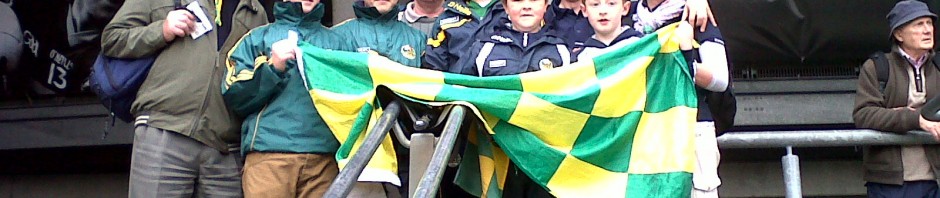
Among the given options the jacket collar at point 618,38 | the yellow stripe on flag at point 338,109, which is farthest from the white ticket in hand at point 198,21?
the jacket collar at point 618,38

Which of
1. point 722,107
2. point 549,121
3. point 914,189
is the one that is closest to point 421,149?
point 549,121

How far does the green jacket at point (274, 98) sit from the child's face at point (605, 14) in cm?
97

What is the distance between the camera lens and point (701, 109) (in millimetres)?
4527

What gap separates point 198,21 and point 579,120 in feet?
5.57

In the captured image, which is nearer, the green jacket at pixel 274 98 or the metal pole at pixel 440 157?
the metal pole at pixel 440 157

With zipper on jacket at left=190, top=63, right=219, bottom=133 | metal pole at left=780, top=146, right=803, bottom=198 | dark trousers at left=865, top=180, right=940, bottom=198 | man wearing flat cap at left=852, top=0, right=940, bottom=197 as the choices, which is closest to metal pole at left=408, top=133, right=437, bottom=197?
zipper on jacket at left=190, top=63, right=219, bottom=133

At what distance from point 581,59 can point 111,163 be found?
4669 millimetres

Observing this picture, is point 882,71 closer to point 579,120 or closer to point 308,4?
point 579,120

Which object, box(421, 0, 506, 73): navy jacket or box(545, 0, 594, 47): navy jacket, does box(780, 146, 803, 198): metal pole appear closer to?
box(545, 0, 594, 47): navy jacket

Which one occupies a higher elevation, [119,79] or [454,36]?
[454,36]

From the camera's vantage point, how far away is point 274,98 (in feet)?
15.6

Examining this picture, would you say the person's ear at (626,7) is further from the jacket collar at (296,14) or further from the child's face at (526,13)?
the jacket collar at (296,14)

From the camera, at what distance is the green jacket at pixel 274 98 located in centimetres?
466

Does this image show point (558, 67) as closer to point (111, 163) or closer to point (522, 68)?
point (522, 68)
